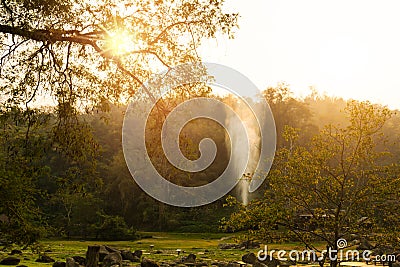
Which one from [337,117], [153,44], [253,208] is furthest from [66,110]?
[337,117]

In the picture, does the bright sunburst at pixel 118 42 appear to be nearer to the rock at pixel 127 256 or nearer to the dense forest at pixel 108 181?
the dense forest at pixel 108 181

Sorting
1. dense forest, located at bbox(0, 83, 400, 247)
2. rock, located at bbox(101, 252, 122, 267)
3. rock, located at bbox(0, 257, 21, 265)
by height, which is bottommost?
rock, located at bbox(0, 257, 21, 265)

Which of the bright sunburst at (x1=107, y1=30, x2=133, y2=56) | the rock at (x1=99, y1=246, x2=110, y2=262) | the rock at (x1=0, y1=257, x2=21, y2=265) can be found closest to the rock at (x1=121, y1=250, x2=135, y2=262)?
the rock at (x1=99, y1=246, x2=110, y2=262)

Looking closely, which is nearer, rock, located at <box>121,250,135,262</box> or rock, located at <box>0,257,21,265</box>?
rock, located at <box>0,257,21,265</box>

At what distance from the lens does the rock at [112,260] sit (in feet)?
57.0

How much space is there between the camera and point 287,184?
1177 cm

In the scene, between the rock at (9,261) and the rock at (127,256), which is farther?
the rock at (127,256)

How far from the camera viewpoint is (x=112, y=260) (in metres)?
17.7

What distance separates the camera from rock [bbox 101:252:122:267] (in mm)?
17369

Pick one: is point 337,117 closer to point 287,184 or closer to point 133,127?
point 133,127

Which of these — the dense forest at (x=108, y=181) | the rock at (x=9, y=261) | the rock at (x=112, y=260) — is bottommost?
the rock at (x=9, y=261)

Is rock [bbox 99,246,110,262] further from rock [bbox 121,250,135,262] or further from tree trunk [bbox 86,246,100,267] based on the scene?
tree trunk [bbox 86,246,100,267]

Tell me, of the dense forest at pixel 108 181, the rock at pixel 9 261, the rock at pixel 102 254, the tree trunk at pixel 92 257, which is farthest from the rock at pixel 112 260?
the rock at pixel 9 261

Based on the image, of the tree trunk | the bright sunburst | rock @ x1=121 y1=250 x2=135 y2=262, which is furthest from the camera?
rock @ x1=121 y1=250 x2=135 y2=262
